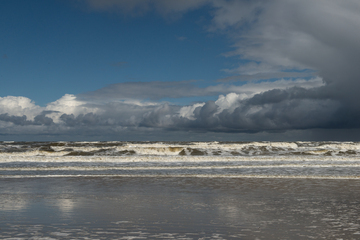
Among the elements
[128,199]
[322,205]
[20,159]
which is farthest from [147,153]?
[322,205]

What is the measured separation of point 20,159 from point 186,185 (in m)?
30.5

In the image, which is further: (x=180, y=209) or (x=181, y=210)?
(x=180, y=209)

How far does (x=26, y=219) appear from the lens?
986 centimetres

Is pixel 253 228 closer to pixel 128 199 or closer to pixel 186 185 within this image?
pixel 128 199

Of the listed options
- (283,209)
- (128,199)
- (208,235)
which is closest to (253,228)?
(208,235)

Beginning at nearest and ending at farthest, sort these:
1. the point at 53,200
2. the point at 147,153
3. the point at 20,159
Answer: the point at 53,200 < the point at 20,159 < the point at 147,153

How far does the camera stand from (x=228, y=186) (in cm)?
1753

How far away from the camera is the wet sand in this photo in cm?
830

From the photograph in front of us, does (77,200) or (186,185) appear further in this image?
(186,185)

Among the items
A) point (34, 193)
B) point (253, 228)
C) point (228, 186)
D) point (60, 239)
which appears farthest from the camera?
point (228, 186)

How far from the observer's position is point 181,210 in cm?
1117

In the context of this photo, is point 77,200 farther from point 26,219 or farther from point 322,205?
point 322,205

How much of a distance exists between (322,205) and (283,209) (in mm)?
1909

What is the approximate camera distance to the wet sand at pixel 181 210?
8.30 metres
